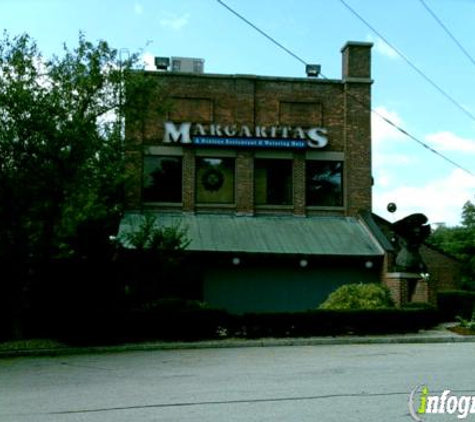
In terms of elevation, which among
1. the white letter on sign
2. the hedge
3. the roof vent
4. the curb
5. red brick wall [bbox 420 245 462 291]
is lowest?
the curb

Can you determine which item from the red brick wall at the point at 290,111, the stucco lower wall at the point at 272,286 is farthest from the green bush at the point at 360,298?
the red brick wall at the point at 290,111

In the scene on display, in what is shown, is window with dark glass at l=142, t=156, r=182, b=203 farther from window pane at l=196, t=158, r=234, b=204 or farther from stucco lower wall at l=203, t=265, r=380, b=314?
stucco lower wall at l=203, t=265, r=380, b=314

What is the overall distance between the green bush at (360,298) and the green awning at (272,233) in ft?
10.8

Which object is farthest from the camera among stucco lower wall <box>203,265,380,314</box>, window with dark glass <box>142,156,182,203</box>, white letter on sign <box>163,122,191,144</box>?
window with dark glass <box>142,156,182,203</box>

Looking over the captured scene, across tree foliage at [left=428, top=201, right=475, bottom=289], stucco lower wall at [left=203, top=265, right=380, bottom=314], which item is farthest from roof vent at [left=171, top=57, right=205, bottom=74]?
tree foliage at [left=428, top=201, right=475, bottom=289]

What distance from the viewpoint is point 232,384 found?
11.9m

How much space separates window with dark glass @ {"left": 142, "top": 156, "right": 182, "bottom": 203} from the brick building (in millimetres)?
40

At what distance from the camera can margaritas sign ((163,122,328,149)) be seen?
1122 inches

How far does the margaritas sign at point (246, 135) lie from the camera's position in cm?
2850

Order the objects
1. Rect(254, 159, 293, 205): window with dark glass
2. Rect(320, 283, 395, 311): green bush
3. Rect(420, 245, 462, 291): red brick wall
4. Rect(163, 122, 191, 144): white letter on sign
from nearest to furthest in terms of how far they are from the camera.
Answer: Rect(320, 283, 395, 311): green bush → Rect(163, 122, 191, 144): white letter on sign → Rect(254, 159, 293, 205): window with dark glass → Rect(420, 245, 462, 291): red brick wall

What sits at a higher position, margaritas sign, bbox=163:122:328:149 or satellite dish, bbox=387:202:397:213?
margaritas sign, bbox=163:122:328:149

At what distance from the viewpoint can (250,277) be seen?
27578 millimetres

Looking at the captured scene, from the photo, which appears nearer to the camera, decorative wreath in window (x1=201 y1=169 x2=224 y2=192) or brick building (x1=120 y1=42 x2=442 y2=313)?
brick building (x1=120 y1=42 x2=442 y2=313)

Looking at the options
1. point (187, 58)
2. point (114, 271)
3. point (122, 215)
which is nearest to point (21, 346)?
point (114, 271)
